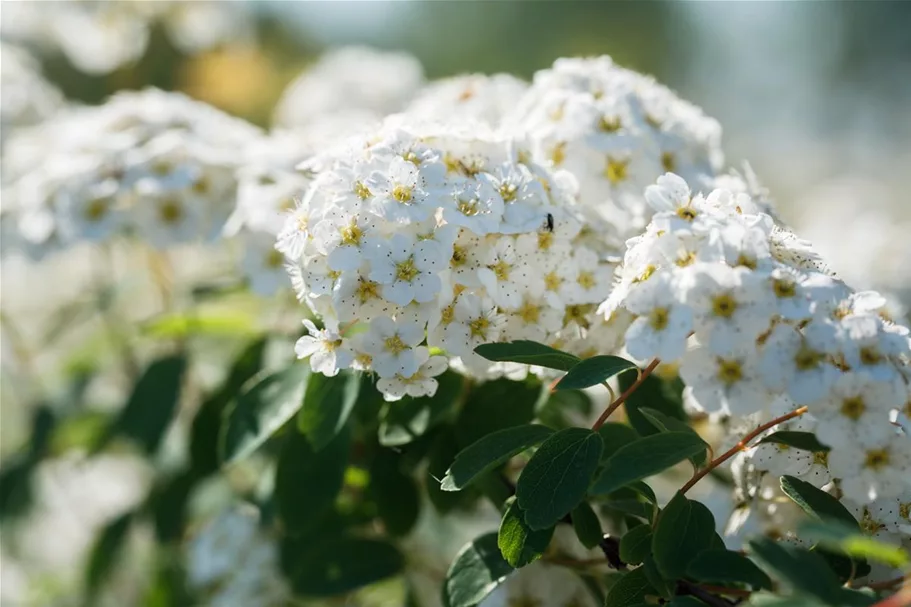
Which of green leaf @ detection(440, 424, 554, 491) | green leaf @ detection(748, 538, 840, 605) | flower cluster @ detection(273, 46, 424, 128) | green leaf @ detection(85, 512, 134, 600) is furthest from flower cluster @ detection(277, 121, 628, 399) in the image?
flower cluster @ detection(273, 46, 424, 128)

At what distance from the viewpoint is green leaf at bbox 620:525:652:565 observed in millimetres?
1135

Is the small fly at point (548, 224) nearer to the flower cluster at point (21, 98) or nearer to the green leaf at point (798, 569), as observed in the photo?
the green leaf at point (798, 569)

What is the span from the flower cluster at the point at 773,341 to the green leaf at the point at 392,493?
63 cm

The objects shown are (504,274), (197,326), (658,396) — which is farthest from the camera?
(197,326)

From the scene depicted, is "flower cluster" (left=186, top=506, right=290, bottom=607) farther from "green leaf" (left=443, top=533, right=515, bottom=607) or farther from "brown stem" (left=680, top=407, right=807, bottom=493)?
"brown stem" (left=680, top=407, right=807, bottom=493)

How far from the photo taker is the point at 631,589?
114cm

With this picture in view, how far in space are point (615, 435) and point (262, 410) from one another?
537 millimetres

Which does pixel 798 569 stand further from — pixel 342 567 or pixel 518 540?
pixel 342 567

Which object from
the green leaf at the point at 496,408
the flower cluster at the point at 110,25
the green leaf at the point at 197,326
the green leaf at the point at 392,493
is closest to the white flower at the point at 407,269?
the green leaf at the point at 496,408

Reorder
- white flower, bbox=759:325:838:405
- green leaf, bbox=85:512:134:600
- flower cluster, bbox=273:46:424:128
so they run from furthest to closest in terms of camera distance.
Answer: flower cluster, bbox=273:46:424:128 < green leaf, bbox=85:512:134:600 < white flower, bbox=759:325:838:405

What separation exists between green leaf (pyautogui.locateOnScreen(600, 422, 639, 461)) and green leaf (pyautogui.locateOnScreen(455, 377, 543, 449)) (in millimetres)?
119

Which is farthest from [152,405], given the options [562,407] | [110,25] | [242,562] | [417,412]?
[110,25]

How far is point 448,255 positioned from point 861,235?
178 cm

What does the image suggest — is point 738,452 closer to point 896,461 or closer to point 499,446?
point 896,461
